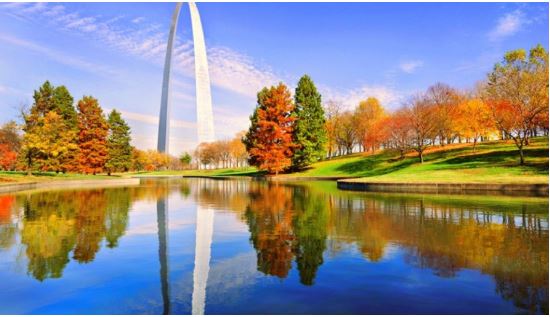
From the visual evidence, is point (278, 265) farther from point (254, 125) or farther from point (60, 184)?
point (254, 125)

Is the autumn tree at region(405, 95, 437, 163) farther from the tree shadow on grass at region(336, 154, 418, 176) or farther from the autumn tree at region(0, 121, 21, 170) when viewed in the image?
the autumn tree at region(0, 121, 21, 170)

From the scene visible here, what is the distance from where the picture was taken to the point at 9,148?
66438 mm

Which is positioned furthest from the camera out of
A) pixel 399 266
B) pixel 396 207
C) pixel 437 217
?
pixel 396 207

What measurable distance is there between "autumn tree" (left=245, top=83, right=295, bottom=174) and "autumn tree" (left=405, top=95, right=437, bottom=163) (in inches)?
605

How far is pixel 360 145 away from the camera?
80875mm

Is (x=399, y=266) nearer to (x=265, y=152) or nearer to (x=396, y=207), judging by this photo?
(x=396, y=207)

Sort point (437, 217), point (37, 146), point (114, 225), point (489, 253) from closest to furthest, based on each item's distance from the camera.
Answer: point (489, 253)
point (114, 225)
point (437, 217)
point (37, 146)

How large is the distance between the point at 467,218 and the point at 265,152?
39.4m

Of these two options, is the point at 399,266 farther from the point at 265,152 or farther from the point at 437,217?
the point at 265,152

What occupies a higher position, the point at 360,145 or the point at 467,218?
the point at 360,145

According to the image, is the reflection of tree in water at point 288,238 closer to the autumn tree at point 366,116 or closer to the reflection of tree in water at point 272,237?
the reflection of tree in water at point 272,237

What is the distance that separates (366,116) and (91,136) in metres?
46.9

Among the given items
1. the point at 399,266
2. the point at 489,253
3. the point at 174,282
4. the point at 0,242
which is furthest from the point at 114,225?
the point at 489,253

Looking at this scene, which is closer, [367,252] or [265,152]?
[367,252]
